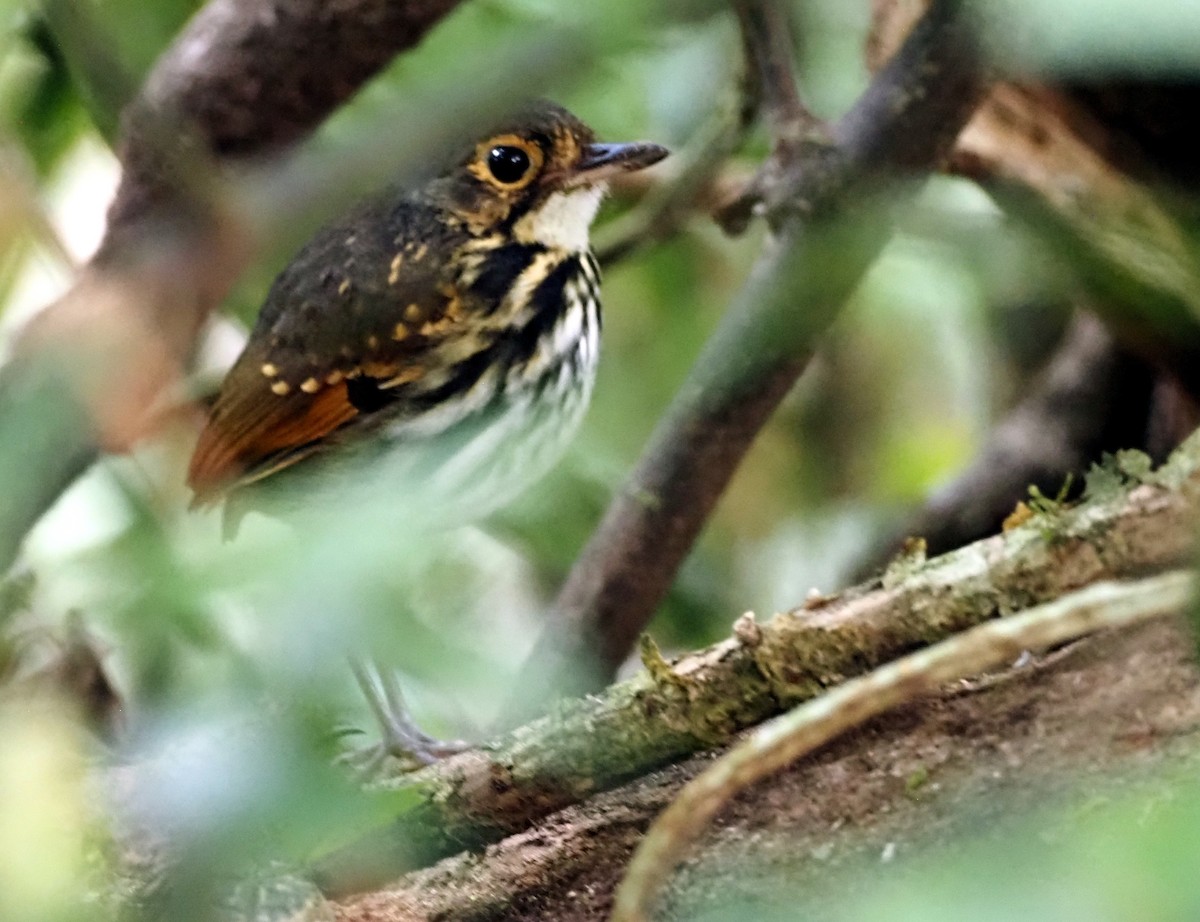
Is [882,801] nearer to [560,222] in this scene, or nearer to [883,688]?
[883,688]

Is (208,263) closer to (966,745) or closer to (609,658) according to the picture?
(609,658)

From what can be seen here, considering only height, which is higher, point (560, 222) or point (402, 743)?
→ point (560, 222)

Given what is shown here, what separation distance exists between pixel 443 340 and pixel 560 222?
28 cm

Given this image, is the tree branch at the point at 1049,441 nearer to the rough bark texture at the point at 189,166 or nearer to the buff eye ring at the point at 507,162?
the buff eye ring at the point at 507,162

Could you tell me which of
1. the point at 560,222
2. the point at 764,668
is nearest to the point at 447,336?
the point at 560,222

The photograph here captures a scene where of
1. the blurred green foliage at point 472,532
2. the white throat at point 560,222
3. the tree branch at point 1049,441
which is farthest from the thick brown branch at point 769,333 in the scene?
the tree branch at point 1049,441

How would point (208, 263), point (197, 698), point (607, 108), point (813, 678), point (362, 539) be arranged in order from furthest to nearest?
1. point (607, 108)
2. point (208, 263)
3. point (813, 678)
4. point (197, 698)
5. point (362, 539)

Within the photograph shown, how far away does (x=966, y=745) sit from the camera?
1008 mm

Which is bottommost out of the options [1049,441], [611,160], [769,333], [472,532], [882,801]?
[1049,441]

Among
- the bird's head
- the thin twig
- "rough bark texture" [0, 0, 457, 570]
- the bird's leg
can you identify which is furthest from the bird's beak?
the thin twig

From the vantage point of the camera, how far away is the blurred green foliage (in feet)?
2.06

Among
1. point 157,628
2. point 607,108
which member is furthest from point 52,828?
point 607,108

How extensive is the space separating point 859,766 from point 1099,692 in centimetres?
17

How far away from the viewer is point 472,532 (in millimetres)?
2199
